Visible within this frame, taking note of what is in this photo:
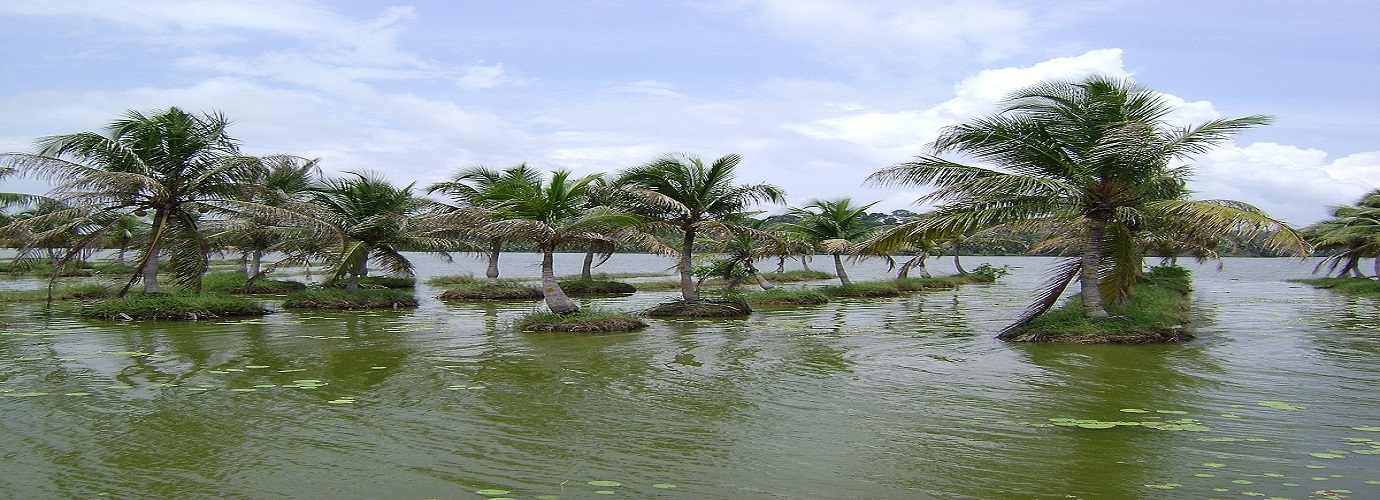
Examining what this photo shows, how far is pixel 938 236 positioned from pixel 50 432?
42.2ft

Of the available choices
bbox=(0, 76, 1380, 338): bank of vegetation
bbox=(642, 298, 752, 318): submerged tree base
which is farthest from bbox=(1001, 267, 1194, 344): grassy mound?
bbox=(642, 298, 752, 318): submerged tree base

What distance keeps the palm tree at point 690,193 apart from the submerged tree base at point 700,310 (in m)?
0.46

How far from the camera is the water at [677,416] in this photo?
6.36 meters

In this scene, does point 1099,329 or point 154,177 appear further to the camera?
point 154,177

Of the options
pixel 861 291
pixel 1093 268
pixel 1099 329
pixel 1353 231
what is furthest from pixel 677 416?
pixel 1353 231

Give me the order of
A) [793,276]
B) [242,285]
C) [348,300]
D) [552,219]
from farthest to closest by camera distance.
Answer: [793,276]
[242,285]
[348,300]
[552,219]

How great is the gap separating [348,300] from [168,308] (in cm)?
511

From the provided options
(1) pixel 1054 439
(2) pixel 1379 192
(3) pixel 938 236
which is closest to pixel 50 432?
(1) pixel 1054 439

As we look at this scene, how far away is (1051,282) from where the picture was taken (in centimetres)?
1573

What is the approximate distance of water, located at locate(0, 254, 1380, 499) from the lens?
636 centimetres

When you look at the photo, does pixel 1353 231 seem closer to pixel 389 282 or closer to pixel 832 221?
pixel 832 221

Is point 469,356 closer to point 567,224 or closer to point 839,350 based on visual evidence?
point 567,224

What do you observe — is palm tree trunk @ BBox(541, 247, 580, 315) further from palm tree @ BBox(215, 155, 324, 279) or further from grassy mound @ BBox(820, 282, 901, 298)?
grassy mound @ BBox(820, 282, 901, 298)

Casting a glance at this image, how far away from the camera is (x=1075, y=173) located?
14602mm
